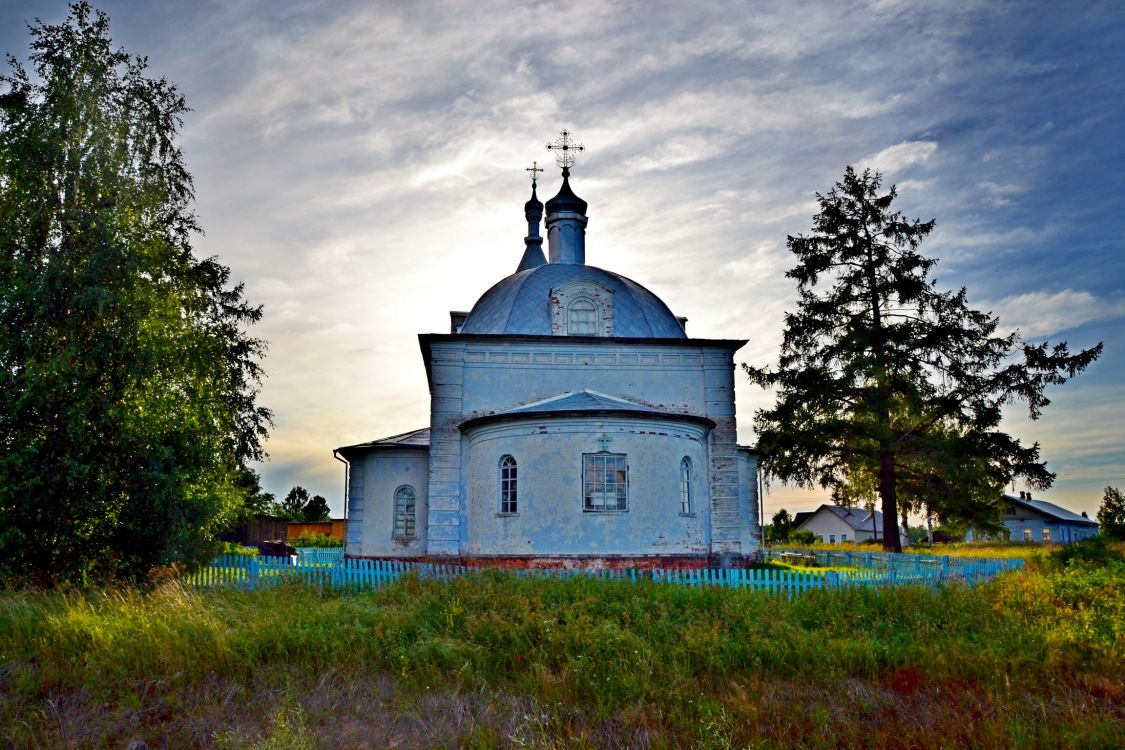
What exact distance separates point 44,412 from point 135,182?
13.7ft

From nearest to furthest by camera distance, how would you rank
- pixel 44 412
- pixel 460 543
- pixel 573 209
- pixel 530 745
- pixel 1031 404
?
pixel 530 745
pixel 44 412
pixel 460 543
pixel 1031 404
pixel 573 209

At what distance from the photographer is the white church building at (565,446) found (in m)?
15.9

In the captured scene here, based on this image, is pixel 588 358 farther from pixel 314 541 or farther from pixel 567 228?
pixel 314 541

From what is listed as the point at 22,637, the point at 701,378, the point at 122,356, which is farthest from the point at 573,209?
the point at 22,637

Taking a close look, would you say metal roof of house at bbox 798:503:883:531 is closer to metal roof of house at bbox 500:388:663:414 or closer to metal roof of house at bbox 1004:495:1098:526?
metal roof of house at bbox 1004:495:1098:526

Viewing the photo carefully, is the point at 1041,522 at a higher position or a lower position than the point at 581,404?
lower

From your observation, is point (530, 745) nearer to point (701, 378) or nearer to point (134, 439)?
point (134, 439)

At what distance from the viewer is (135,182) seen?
12.9 m

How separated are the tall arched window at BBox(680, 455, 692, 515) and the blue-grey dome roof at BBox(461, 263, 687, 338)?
12.3 ft

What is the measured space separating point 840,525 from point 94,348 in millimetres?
55337

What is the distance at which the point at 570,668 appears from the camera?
7.89 meters

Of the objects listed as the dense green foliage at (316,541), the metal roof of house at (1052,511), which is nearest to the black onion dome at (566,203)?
the dense green foliage at (316,541)

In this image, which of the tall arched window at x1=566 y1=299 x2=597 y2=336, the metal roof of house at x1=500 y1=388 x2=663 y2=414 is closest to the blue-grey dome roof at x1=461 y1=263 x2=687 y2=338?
the tall arched window at x1=566 y1=299 x2=597 y2=336

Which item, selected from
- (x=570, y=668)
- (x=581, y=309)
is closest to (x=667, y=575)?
(x=570, y=668)
